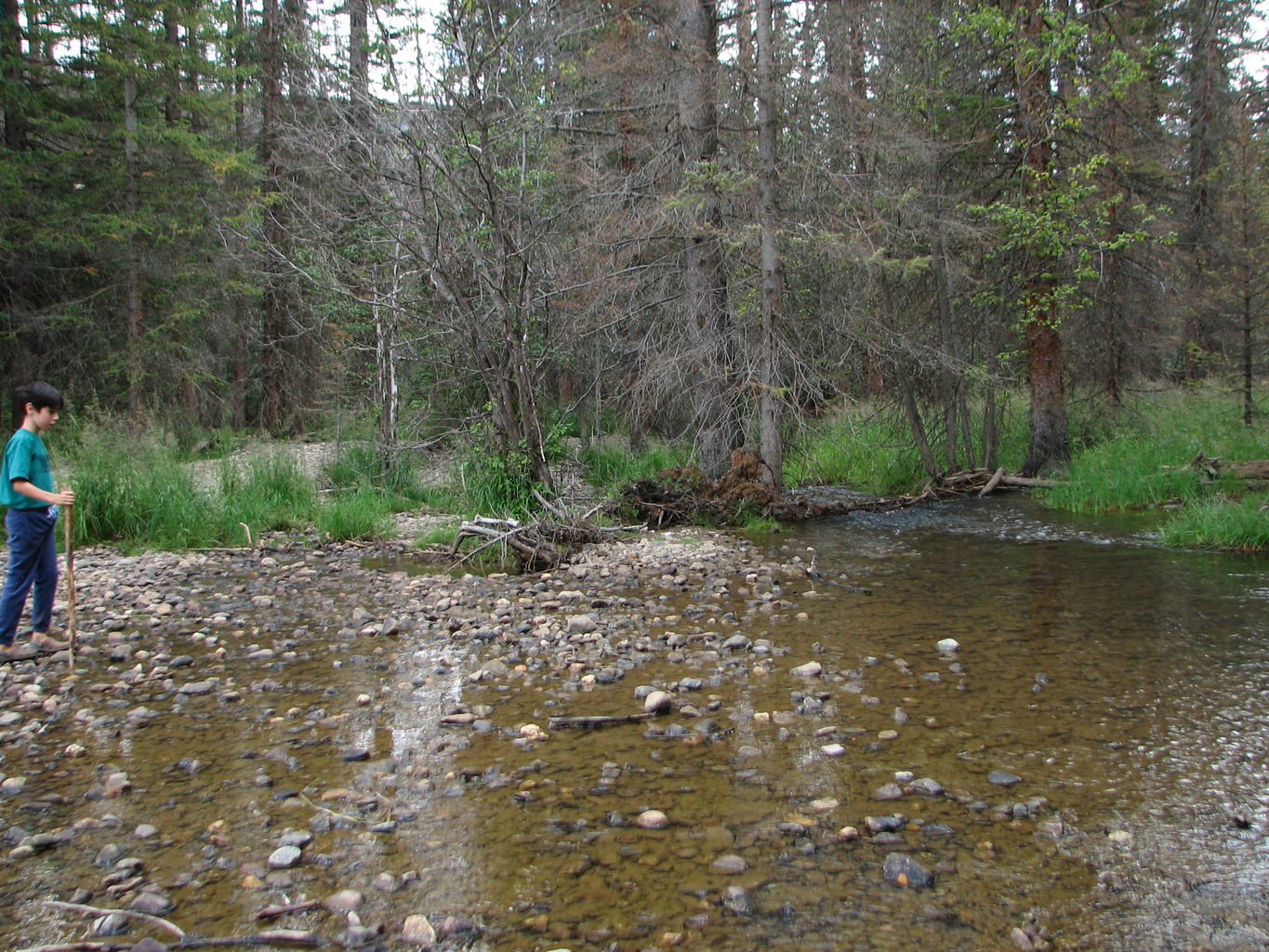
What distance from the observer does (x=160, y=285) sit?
18047 mm

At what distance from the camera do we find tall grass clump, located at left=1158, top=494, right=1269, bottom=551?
8.52m

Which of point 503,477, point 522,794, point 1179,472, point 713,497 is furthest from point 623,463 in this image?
point 522,794

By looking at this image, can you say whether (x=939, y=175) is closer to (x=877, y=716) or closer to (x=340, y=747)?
(x=877, y=716)

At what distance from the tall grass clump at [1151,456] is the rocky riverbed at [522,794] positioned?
7.15 metres

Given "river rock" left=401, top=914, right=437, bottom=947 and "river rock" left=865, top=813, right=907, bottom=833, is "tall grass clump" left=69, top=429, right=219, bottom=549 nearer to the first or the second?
"river rock" left=401, top=914, right=437, bottom=947

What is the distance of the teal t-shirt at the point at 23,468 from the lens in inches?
216

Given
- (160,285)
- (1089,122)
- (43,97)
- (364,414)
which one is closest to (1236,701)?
(364,414)

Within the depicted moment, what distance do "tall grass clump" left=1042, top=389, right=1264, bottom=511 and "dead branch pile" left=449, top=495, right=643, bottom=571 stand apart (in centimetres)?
666

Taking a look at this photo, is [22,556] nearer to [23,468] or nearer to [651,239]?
[23,468]

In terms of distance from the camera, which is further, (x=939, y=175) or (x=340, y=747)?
(x=939, y=175)

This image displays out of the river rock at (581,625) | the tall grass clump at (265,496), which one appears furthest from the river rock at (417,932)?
the tall grass clump at (265,496)

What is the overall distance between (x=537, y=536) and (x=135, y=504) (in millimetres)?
4559

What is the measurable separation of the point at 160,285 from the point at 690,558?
15.0m

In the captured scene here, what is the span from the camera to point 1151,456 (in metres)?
12.3
